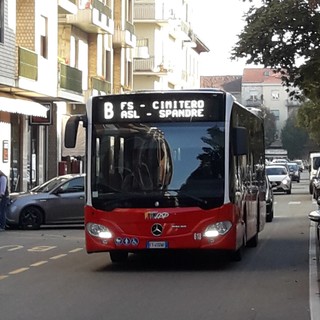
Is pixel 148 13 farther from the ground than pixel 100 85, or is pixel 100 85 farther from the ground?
pixel 148 13

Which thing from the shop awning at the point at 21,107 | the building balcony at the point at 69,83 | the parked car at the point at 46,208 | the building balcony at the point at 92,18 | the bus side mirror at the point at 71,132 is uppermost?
the building balcony at the point at 92,18

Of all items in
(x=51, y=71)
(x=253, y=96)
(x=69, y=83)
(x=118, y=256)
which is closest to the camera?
(x=118, y=256)

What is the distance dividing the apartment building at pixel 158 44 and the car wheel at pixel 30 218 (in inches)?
1331

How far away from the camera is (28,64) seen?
3469 centimetres

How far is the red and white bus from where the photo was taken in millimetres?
16016

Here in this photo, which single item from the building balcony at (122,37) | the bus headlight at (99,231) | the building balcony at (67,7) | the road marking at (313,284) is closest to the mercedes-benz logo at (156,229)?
the bus headlight at (99,231)

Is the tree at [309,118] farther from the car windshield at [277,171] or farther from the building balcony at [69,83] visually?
the building balcony at [69,83]

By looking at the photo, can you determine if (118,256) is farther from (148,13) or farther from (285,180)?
(148,13)

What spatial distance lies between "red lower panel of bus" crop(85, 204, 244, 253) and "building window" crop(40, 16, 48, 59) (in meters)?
22.5

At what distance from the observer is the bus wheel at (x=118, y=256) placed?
17266mm

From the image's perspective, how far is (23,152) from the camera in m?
38.5

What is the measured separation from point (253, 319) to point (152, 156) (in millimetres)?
5540

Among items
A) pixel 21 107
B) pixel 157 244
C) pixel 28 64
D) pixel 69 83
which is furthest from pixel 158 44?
pixel 157 244

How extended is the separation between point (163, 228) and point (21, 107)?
18.6 metres
